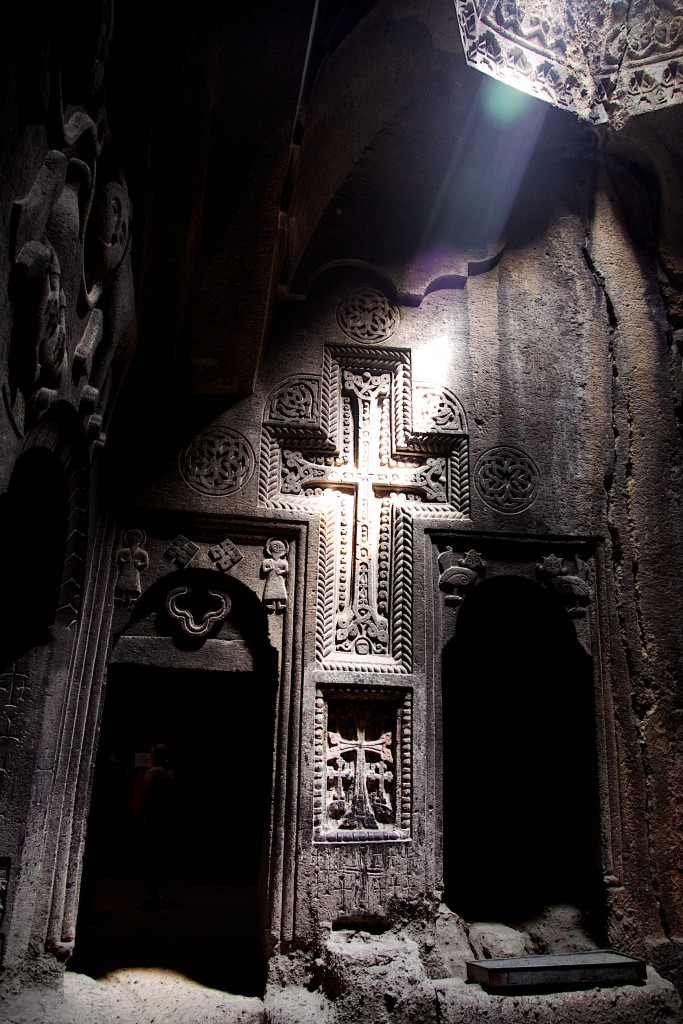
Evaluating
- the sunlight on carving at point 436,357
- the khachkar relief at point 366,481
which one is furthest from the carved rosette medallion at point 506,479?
the sunlight on carving at point 436,357

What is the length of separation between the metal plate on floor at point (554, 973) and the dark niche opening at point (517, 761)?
14.5 inches

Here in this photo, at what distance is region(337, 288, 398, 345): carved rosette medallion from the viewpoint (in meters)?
4.39

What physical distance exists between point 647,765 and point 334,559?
6.37 ft

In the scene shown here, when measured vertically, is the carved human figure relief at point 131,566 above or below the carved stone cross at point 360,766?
above

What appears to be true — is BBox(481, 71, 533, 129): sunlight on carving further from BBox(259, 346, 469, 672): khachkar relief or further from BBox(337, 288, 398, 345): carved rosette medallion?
BBox(259, 346, 469, 672): khachkar relief

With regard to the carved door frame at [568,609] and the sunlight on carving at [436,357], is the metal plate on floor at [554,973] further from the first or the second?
the sunlight on carving at [436,357]

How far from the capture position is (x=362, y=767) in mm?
3697

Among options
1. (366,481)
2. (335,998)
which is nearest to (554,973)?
(335,998)

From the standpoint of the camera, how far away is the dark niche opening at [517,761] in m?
3.93

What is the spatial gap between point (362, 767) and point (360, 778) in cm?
5

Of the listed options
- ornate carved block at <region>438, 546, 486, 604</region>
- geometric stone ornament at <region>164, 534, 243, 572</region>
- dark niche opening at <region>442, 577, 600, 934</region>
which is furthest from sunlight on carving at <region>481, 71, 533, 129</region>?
geometric stone ornament at <region>164, 534, 243, 572</region>

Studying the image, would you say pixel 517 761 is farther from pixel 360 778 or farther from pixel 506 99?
pixel 506 99

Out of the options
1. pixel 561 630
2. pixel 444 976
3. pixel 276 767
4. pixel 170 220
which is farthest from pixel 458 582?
pixel 170 220

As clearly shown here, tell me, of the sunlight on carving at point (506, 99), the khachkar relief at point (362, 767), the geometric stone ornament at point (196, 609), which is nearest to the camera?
the khachkar relief at point (362, 767)
